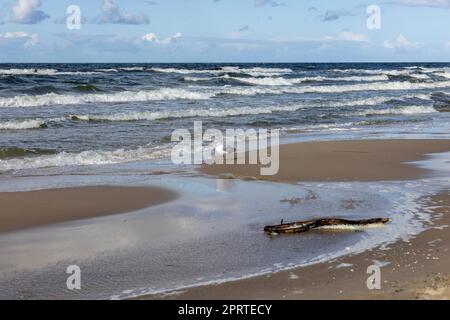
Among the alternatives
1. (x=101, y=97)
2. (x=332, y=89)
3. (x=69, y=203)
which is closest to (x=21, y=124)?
(x=69, y=203)

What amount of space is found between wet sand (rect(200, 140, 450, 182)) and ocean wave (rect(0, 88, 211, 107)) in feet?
41.0

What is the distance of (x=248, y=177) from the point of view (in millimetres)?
9641

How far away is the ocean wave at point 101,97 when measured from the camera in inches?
894

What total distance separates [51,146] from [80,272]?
7.95 meters

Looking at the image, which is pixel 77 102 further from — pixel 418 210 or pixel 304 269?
pixel 304 269

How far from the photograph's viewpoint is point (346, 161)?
11375 mm

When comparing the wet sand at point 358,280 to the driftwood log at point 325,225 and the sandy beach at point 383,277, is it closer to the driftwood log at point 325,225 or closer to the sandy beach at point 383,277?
the sandy beach at point 383,277

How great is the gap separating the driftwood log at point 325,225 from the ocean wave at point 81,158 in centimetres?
540

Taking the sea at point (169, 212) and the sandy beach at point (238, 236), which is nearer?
the sandy beach at point (238, 236)

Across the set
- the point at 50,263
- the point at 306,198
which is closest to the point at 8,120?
the point at 306,198

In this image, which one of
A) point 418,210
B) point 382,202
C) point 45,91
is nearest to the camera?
point 418,210

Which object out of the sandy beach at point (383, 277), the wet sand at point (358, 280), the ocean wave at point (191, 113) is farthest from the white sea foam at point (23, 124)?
the wet sand at point (358, 280)

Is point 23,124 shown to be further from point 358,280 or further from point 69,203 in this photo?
point 358,280

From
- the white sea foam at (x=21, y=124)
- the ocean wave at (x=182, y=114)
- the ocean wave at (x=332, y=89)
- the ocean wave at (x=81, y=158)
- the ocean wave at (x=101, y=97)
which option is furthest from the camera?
the ocean wave at (x=332, y=89)
